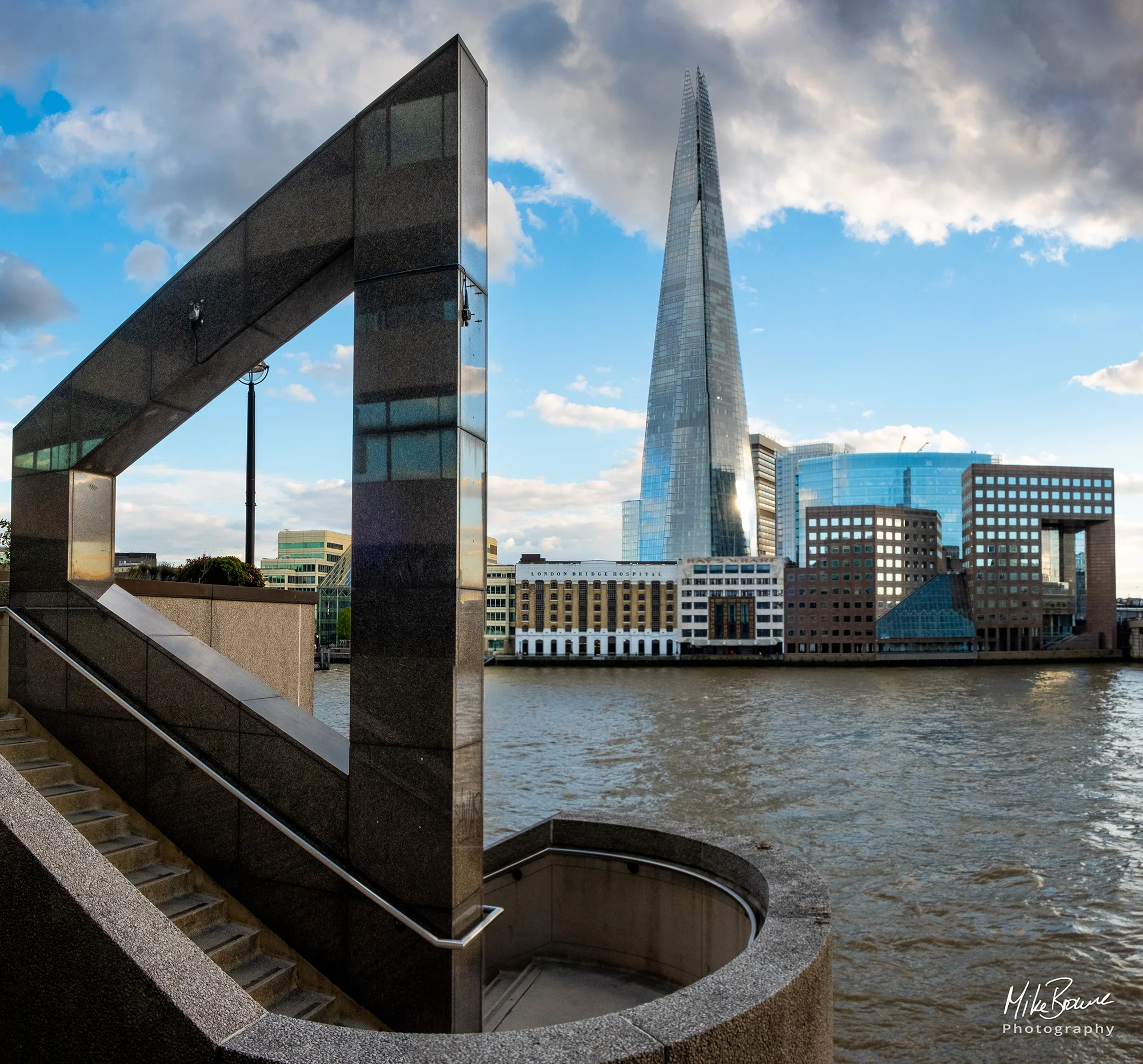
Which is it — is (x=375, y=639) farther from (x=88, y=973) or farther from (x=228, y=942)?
(x=88, y=973)

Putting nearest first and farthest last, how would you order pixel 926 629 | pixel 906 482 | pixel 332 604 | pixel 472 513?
pixel 472 513
pixel 332 604
pixel 926 629
pixel 906 482

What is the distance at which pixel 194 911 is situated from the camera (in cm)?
521

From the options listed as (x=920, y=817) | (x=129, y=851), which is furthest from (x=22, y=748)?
(x=920, y=817)

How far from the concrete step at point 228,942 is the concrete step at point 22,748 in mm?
1991

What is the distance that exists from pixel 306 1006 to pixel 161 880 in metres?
1.17

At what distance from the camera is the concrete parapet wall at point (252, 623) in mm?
9055

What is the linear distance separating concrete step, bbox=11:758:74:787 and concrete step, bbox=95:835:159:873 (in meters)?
0.73

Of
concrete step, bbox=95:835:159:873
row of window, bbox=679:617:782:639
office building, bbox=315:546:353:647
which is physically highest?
concrete step, bbox=95:835:159:873

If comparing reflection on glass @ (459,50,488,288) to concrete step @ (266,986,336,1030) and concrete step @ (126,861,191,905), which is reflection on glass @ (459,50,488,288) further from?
concrete step @ (266,986,336,1030)

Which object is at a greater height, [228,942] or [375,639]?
[375,639]

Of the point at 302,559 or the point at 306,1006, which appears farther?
the point at 302,559

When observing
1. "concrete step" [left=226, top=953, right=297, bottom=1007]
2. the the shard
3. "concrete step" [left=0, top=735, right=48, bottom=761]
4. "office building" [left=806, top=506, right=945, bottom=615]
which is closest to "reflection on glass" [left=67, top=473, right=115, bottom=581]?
"concrete step" [left=0, top=735, right=48, bottom=761]

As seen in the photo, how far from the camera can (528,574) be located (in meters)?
121

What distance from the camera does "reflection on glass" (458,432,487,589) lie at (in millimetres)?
5387
